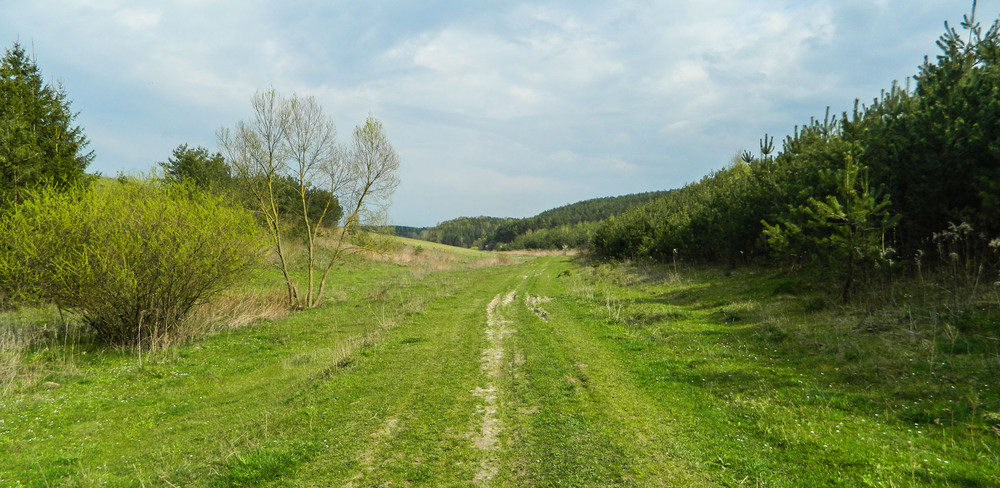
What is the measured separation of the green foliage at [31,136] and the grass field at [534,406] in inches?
320

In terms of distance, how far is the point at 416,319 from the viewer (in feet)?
56.5

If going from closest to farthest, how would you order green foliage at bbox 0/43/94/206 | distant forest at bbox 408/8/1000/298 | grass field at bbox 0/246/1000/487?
grass field at bbox 0/246/1000/487 → distant forest at bbox 408/8/1000/298 → green foliage at bbox 0/43/94/206

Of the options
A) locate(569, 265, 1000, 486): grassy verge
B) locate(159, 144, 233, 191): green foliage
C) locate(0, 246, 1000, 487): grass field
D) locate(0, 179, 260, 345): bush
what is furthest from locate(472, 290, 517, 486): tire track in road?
locate(159, 144, 233, 191): green foliage

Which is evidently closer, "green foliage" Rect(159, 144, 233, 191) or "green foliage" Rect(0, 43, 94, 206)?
"green foliage" Rect(0, 43, 94, 206)

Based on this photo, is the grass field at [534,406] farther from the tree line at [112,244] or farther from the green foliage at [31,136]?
the green foliage at [31,136]

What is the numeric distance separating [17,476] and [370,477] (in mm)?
5223

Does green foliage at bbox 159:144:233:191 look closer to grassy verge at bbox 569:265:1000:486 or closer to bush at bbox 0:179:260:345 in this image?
bush at bbox 0:179:260:345

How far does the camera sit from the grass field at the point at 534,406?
544 centimetres

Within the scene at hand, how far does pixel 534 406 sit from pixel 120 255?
41.4ft

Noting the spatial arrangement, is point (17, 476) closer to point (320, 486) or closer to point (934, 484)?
point (320, 486)

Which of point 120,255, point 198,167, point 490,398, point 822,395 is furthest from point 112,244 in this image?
point 198,167

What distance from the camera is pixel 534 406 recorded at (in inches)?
300

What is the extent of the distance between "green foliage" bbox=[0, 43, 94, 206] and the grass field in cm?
812

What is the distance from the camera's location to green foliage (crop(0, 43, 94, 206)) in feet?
60.1
